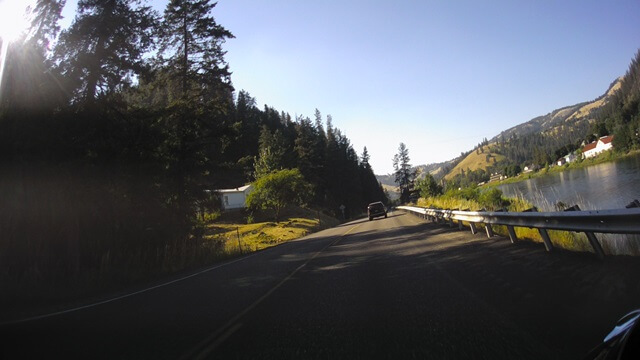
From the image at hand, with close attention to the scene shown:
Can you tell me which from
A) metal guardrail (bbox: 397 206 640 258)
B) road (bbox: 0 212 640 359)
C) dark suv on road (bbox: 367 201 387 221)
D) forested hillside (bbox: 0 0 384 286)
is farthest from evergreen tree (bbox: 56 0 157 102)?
dark suv on road (bbox: 367 201 387 221)

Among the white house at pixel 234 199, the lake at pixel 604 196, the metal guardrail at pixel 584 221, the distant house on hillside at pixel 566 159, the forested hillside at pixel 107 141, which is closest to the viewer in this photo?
the metal guardrail at pixel 584 221

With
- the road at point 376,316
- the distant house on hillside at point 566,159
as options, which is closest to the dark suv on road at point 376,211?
the road at point 376,316

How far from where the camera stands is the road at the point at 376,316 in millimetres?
4395

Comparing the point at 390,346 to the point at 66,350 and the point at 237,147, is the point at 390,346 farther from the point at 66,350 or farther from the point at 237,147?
the point at 237,147

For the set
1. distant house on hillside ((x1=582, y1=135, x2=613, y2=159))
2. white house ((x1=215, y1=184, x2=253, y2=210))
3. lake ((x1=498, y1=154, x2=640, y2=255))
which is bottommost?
lake ((x1=498, y1=154, x2=640, y2=255))

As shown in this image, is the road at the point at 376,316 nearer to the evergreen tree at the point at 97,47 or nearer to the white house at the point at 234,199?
the evergreen tree at the point at 97,47

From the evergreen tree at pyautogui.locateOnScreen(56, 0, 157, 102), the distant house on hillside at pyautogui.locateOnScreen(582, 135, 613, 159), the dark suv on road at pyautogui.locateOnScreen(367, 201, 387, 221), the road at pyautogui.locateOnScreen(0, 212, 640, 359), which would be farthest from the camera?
the distant house on hillside at pyautogui.locateOnScreen(582, 135, 613, 159)

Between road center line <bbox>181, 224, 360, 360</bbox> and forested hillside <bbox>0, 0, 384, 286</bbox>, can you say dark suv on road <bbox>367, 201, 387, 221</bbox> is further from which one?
road center line <bbox>181, 224, 360, 360</bbox>

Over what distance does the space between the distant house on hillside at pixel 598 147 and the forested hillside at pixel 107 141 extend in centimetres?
10612

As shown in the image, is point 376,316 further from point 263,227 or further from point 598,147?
point 598,147

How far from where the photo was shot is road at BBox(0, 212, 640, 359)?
14.4 ft

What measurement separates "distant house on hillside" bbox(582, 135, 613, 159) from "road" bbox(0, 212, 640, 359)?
372ft

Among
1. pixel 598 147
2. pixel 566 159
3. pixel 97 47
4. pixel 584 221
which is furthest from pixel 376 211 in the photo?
pixel 566 159

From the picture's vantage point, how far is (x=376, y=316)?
5.71 meters
